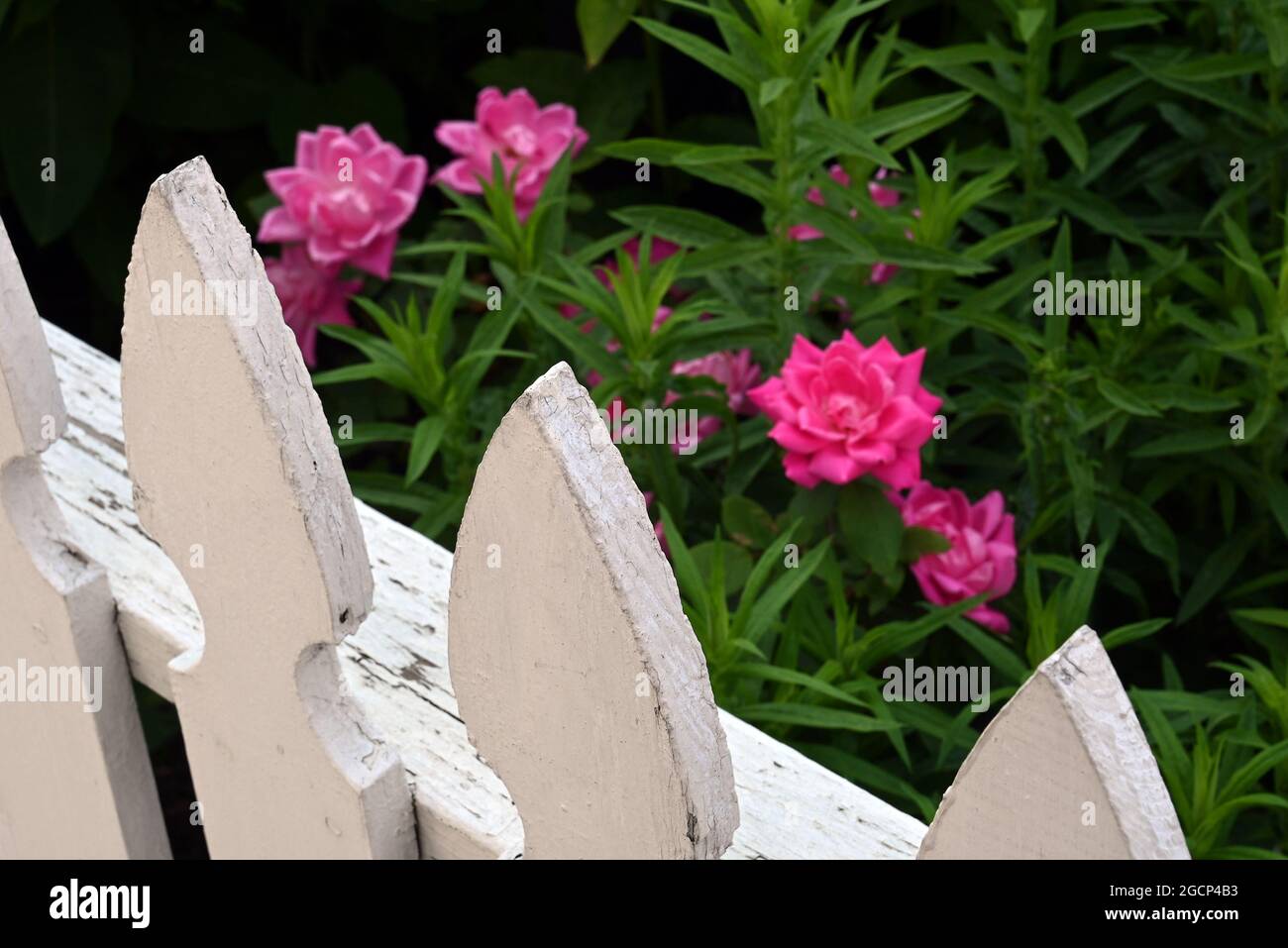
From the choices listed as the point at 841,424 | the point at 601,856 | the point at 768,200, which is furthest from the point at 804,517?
the point at 601,856

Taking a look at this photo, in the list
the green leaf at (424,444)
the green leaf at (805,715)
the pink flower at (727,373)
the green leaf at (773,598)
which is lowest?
the green leaf at (805,715)

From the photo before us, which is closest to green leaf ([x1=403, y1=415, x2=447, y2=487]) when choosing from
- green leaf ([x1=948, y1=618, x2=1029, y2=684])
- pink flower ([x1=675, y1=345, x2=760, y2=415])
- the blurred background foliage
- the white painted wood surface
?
Result: the blurred background foliage

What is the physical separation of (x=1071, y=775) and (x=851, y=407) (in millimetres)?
676

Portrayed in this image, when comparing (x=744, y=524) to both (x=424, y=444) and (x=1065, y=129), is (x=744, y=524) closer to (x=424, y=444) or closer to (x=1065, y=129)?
(x=424, y=444)

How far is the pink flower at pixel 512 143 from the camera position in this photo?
183 centimetres

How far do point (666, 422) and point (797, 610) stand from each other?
25 centimetres

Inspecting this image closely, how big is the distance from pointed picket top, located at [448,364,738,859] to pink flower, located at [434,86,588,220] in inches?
38.6

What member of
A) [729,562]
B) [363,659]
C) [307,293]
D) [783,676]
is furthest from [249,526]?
[307,293]

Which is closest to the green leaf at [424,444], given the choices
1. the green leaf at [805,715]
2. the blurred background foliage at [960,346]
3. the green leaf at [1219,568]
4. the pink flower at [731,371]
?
the blurred background foliage at [960,346]

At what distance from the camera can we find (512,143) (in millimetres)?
1847

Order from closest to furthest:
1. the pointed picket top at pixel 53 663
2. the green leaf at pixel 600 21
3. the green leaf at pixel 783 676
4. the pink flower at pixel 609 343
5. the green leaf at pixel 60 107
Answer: the pointed picket top at pixel 53 663 < the green leaf at pixel 783 676 < the pink flower at pixel 609 343 < the green leaf at pixel 600 21 < the green leaf at pixel 60 107

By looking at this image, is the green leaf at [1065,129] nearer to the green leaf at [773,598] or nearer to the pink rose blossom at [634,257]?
the pink rose blossom at [634,257]

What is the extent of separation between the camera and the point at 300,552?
39.1 inches
